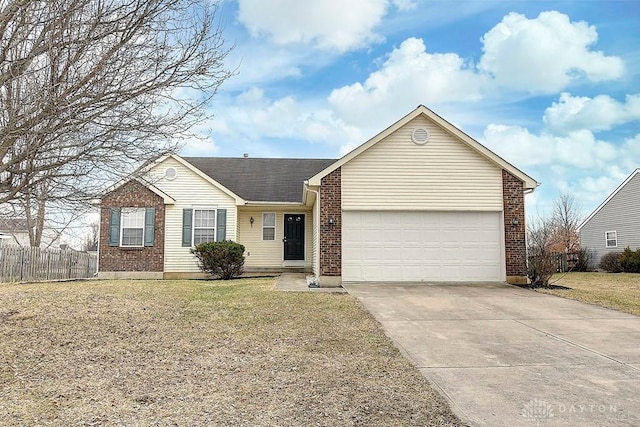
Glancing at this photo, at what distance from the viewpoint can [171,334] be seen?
7.07 metres

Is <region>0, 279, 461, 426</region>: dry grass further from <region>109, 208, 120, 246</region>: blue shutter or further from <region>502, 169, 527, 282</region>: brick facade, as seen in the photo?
<region>109, 208, 120, 246</region>: blue shutter

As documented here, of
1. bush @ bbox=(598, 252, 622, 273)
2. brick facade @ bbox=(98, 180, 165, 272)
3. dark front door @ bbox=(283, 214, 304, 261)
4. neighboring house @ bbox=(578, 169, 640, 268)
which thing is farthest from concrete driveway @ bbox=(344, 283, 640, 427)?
neighboring house @ bbox=(578, 169, 640, 268)

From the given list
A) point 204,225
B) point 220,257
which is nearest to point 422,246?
point 220,257

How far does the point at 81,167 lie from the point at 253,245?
39.2ft

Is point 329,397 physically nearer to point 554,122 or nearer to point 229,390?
point 229,390

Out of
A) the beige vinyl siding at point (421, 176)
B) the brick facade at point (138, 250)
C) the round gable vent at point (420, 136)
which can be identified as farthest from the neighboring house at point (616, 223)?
the brick facade at point (138, 250)

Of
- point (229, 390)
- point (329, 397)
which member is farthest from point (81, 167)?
point (329, 397)

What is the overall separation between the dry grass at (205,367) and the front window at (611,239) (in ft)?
72.3

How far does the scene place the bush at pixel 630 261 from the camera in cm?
2142

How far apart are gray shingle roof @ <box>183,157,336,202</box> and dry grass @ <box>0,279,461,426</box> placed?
29.0ft

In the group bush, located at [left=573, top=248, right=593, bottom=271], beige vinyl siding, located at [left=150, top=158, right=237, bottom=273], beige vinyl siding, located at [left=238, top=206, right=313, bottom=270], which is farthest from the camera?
bush, located at [left=573, top=248, right=593, bottom=271]

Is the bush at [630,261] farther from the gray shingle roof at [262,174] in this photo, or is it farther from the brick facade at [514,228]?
the gray shingle roof at [262,174]

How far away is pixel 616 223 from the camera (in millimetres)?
24828

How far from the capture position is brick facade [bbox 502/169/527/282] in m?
13.0
